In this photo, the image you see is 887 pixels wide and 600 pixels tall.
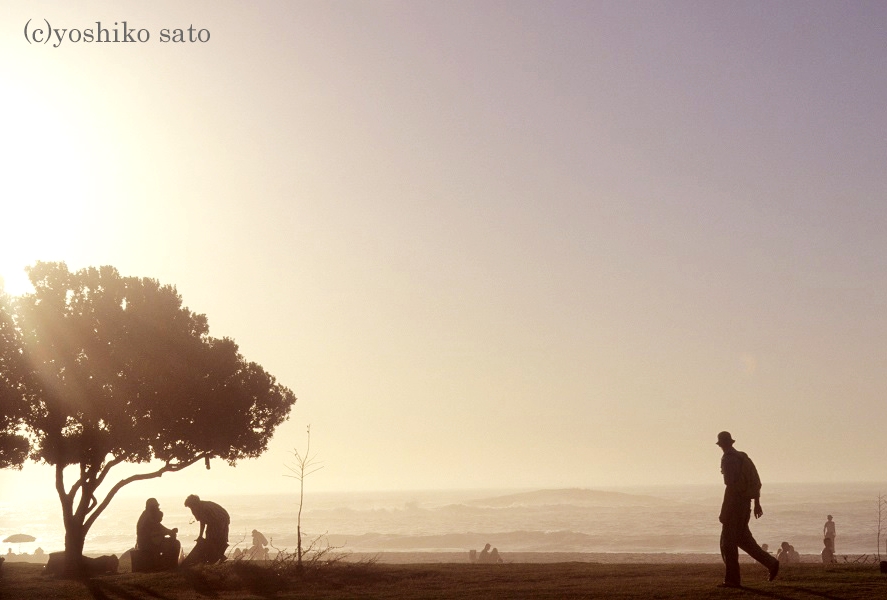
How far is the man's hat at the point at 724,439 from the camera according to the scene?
1344 centimetres

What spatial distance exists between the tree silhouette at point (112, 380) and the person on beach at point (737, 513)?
1700cm

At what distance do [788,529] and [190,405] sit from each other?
74.4 metres

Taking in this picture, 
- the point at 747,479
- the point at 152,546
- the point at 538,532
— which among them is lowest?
the point at 538,532

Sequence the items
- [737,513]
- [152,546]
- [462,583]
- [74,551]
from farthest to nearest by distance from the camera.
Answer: [74,551] < [152,546] < [462,583] < [737,513]

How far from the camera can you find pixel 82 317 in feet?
84.6

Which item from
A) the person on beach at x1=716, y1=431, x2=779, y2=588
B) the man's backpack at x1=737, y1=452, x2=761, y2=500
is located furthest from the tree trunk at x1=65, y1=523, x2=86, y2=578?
the man's backpack at x1=737, y1=452, x2=761, y2=500

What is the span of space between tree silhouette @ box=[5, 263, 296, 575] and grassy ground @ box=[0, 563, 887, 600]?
657cm

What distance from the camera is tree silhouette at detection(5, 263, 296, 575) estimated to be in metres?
25.3

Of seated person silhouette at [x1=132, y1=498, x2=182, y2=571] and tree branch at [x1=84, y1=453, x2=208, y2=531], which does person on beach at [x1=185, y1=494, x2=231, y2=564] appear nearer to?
seated person silhouette at [x1=132, y1=498, x2=182, y2=571]

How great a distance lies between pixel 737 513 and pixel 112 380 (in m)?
18.7

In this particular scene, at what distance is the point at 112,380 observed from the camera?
25422 millimetres

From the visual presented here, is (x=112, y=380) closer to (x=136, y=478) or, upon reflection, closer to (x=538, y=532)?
Result: (x=136, y=478)

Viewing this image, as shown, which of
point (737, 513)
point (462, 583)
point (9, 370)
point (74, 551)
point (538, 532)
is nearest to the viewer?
point (737, 513)

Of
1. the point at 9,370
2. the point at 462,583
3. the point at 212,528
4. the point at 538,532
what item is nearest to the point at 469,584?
the point at 462,583
